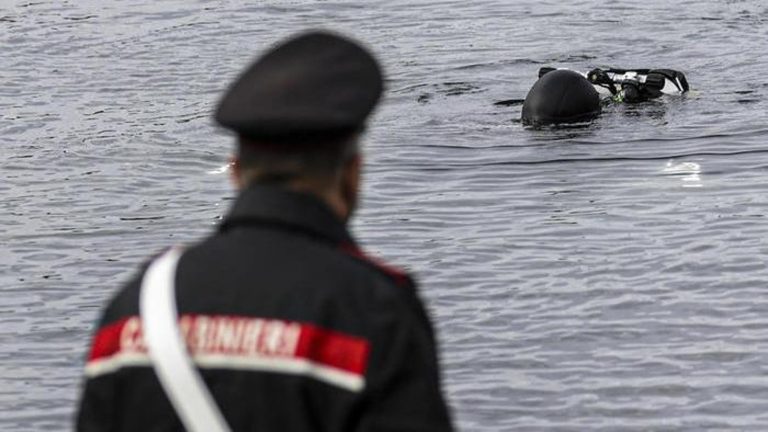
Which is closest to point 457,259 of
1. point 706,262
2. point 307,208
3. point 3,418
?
point 706,262

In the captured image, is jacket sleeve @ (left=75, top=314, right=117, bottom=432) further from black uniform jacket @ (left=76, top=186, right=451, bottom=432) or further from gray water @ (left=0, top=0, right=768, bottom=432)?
gray water @ (left=0, top=0, right=768, bottom=432)

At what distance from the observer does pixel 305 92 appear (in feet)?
11.4

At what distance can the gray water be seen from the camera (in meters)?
11.4

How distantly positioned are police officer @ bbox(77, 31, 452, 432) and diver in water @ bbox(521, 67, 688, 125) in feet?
49.9

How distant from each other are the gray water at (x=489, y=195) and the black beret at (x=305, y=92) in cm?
713

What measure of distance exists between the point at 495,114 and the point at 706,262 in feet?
20.2

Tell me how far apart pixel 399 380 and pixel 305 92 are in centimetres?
55

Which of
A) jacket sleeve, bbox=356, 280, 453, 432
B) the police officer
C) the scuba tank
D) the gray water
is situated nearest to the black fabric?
the gray water

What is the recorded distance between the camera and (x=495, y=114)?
19438 millimetres

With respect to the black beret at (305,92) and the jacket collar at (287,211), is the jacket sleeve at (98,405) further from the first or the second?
the black beret at (305,92)

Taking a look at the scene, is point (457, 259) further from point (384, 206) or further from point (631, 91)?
point (631, 91)

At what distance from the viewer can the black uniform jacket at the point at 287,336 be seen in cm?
335

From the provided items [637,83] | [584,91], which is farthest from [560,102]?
[637,83]

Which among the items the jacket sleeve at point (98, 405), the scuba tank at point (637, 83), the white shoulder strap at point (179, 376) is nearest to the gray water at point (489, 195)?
the scuba tank at point (637, 83)
